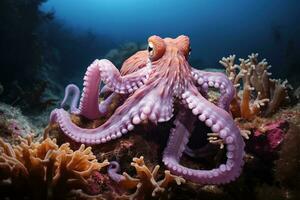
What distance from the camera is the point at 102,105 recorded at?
408 cm

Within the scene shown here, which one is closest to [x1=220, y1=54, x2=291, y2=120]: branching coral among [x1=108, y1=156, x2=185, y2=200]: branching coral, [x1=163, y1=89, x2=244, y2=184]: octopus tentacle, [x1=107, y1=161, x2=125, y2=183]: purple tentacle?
[x1=163, y1=89, x2=244, y2=184]: octopus tentacle

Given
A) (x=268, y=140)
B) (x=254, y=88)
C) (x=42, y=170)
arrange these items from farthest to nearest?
(x=254, y=88), (x=268, y=140), (x=42, y=170)

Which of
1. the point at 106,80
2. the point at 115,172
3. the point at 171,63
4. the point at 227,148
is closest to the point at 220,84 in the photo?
the point at 171,63

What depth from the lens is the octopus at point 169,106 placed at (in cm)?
312

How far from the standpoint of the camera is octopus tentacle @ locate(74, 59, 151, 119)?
137 inches

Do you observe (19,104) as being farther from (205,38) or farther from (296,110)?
(205,38)

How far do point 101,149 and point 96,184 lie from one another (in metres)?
0.48

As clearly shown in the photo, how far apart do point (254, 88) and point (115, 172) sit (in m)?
2.57

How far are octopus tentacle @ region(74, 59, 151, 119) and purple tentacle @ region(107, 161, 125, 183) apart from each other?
2.60 feet

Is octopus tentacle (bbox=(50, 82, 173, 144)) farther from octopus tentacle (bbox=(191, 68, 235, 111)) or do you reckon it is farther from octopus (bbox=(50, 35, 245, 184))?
octopus tentacle (bbox=(191, 68, 235, 111))

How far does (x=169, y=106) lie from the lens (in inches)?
133

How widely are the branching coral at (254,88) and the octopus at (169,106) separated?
0.73 m

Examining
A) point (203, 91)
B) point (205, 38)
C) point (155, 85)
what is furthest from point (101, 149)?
point (205, 38)

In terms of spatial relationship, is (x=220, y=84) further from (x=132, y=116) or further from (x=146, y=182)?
Answer: (x=146, y=182)
